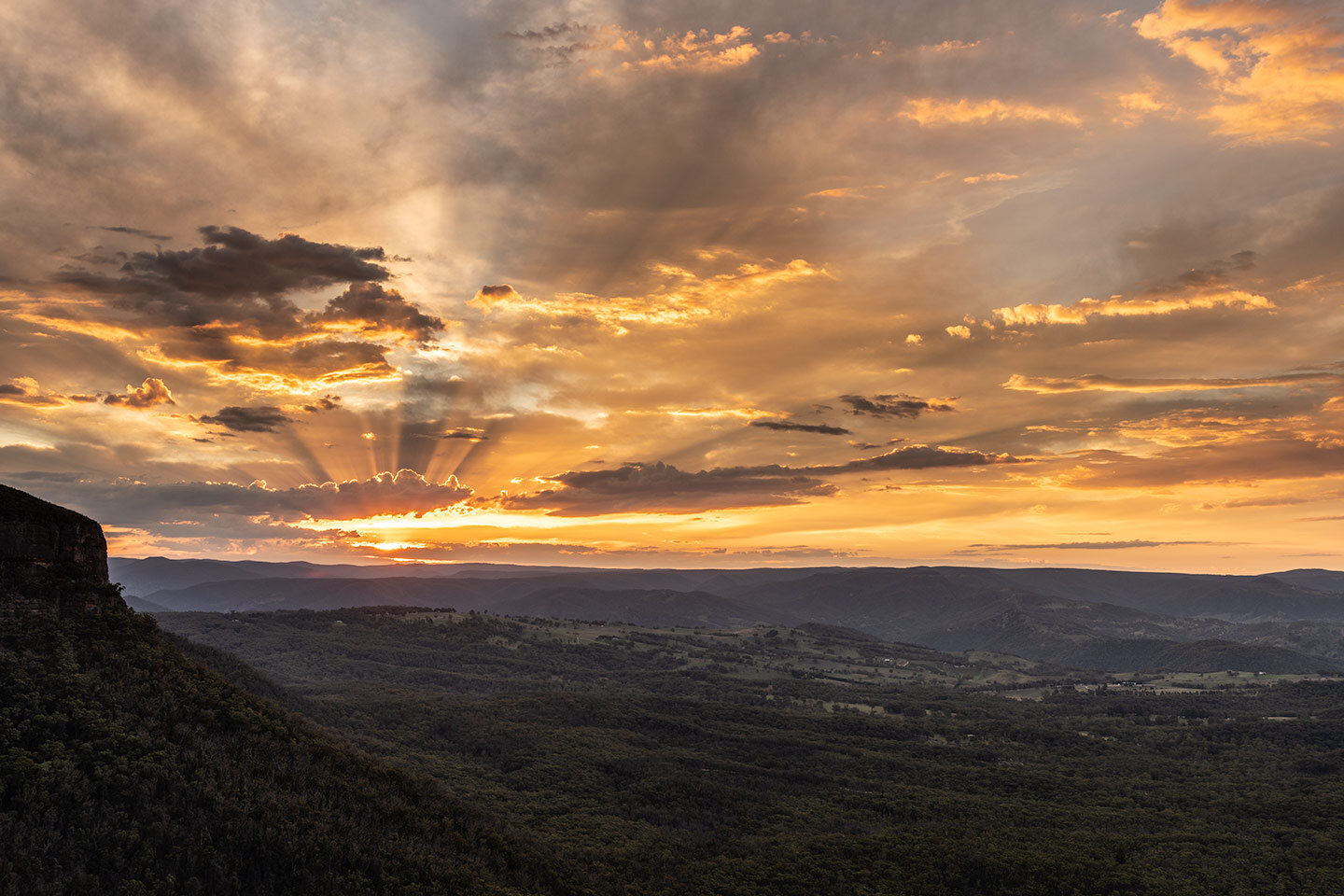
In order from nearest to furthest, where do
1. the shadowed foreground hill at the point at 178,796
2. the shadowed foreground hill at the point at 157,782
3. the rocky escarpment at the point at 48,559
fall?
the shadowed foreground hill at the point at 178,796 → the shadowed foreground hill at the point at 157,782 → the rocky escarpment at the point at 48,559

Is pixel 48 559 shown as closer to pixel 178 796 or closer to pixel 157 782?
pixel 157 782

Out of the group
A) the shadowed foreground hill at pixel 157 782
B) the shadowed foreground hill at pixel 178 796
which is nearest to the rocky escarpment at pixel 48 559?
the shadowed foreground hill at pixel 157 782

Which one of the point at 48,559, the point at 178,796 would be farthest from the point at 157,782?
the point at 48,559

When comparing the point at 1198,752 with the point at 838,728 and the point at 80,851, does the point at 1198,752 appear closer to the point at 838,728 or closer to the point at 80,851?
the point at 838,728

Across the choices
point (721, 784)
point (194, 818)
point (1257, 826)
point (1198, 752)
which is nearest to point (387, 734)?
point (721, 784)

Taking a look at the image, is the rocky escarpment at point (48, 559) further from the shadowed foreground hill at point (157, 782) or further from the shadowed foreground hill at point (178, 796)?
the shadowed foreground hill at point (178, 796)

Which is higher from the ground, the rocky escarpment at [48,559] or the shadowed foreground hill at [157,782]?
→ the rocky escarpment at [48,559]

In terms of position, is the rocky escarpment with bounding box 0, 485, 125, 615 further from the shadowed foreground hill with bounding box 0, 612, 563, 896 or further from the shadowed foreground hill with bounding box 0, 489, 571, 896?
the shadowed foreground hill with bounding box 0, 612, 563, 896

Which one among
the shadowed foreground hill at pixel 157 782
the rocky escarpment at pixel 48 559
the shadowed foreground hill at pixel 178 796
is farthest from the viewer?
the rocky escarpment at pixel 48 559
